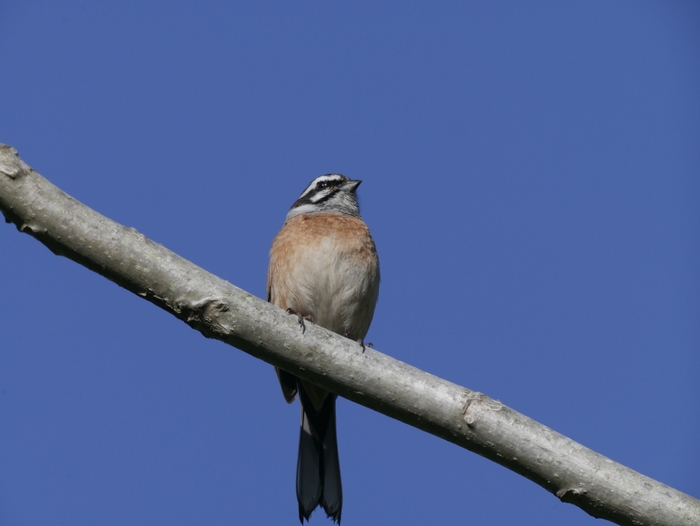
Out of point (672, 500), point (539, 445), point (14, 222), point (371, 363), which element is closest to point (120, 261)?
point (14, 222)

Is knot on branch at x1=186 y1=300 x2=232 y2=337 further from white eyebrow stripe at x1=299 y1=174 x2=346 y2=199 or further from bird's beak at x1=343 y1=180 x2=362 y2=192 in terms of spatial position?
white eyebrow stripe at x1=299 y1=174 x2=346 y2=199

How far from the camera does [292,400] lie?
25.4ft

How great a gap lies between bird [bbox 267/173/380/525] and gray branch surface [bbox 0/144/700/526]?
9.80 feet

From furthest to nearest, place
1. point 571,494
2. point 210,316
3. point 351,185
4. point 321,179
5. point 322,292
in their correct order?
point 321,179, point 351,185, point 322,292, point 210,316, point 571,494

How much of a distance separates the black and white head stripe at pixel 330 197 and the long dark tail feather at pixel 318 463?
2.29 m

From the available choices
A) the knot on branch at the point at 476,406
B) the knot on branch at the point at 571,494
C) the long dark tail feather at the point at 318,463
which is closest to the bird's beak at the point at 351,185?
the long dark tail feather at the point at 318,463

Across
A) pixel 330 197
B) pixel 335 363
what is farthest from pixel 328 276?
pixel 335 363

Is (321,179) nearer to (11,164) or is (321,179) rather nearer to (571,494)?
(11,164)

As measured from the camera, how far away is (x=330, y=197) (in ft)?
28.8

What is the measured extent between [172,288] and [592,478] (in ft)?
8.51

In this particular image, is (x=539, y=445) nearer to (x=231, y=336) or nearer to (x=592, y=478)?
(x=592, y=478)

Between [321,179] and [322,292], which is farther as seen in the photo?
[321,179]

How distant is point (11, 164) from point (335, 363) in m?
2.15

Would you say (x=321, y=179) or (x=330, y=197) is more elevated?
(x=321, y=179)
